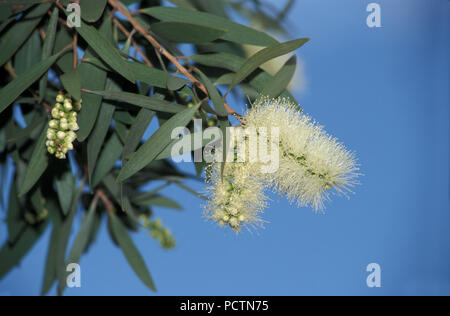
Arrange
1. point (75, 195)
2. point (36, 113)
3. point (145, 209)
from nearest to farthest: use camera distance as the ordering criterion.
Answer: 1. point (36, 113)
2. point (75, 195)
3. point (145, 209)

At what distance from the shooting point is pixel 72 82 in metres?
0.61

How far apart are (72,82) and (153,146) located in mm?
163

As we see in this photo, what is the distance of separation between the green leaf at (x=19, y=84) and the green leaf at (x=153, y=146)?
0.21 meters

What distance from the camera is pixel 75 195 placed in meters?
1.07

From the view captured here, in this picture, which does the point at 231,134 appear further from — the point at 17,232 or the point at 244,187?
the point at 17,232

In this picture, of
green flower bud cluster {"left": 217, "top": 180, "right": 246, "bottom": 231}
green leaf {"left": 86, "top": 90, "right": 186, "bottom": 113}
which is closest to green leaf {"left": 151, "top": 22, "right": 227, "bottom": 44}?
green leaf {"left": 86, "top": 90, "right": 186, "bottom": 113}

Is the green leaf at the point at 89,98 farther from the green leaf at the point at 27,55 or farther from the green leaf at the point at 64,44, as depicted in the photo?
the green leaf at the point at 27,55

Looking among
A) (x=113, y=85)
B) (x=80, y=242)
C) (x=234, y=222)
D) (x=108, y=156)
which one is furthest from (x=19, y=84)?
(x=80, y=242)

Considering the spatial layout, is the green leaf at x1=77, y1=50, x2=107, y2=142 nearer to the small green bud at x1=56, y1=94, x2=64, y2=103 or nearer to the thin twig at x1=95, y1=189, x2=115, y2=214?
the small green bud at x1=56, y1=94, x2=64, y2=103

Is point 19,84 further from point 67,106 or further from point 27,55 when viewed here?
point 27,55

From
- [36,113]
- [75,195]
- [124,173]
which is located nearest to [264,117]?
[124,173]

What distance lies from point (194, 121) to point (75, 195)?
509mm

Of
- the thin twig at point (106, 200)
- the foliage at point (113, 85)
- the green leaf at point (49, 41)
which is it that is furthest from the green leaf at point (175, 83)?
the thin twig at point (106, 200)

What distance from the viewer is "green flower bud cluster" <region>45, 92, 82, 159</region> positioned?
2.04 ft
